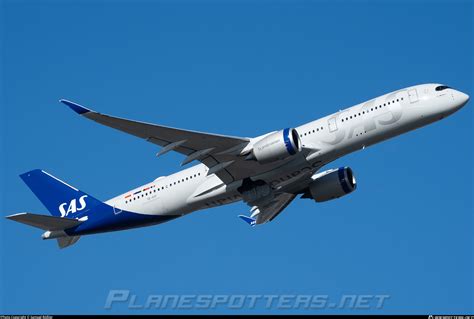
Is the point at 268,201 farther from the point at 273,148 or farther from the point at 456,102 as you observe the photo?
the point at 456,102

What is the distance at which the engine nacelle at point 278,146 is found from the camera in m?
42.4

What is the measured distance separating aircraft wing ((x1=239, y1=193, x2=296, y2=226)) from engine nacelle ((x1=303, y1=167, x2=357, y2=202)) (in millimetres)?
1715

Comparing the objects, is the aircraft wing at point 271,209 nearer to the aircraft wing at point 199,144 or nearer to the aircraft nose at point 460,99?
the aircraft wing at point 199,144

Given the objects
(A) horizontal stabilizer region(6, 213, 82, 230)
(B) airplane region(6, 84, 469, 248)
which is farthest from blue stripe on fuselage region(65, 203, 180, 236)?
(A) horizontal stabilizer region(6, 213, 82, 230)

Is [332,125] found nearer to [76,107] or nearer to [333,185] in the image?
[333,185]

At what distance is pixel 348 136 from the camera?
4334 centimetres

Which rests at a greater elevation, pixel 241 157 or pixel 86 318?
pixel 241 157

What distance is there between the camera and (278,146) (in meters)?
42.5

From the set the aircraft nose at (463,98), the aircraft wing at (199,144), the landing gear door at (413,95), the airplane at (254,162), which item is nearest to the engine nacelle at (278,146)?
the airplane at (254,162)

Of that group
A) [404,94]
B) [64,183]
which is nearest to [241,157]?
[404,94]

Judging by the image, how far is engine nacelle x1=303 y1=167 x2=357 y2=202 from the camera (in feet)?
157

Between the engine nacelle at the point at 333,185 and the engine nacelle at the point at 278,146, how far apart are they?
5.44 m

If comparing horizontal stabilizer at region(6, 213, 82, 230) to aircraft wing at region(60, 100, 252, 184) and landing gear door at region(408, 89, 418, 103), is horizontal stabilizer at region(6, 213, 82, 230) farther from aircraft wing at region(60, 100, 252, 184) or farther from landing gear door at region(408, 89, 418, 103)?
landing gear door at region(408, 89, 418, 103)

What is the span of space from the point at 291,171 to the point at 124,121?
9107 mm
